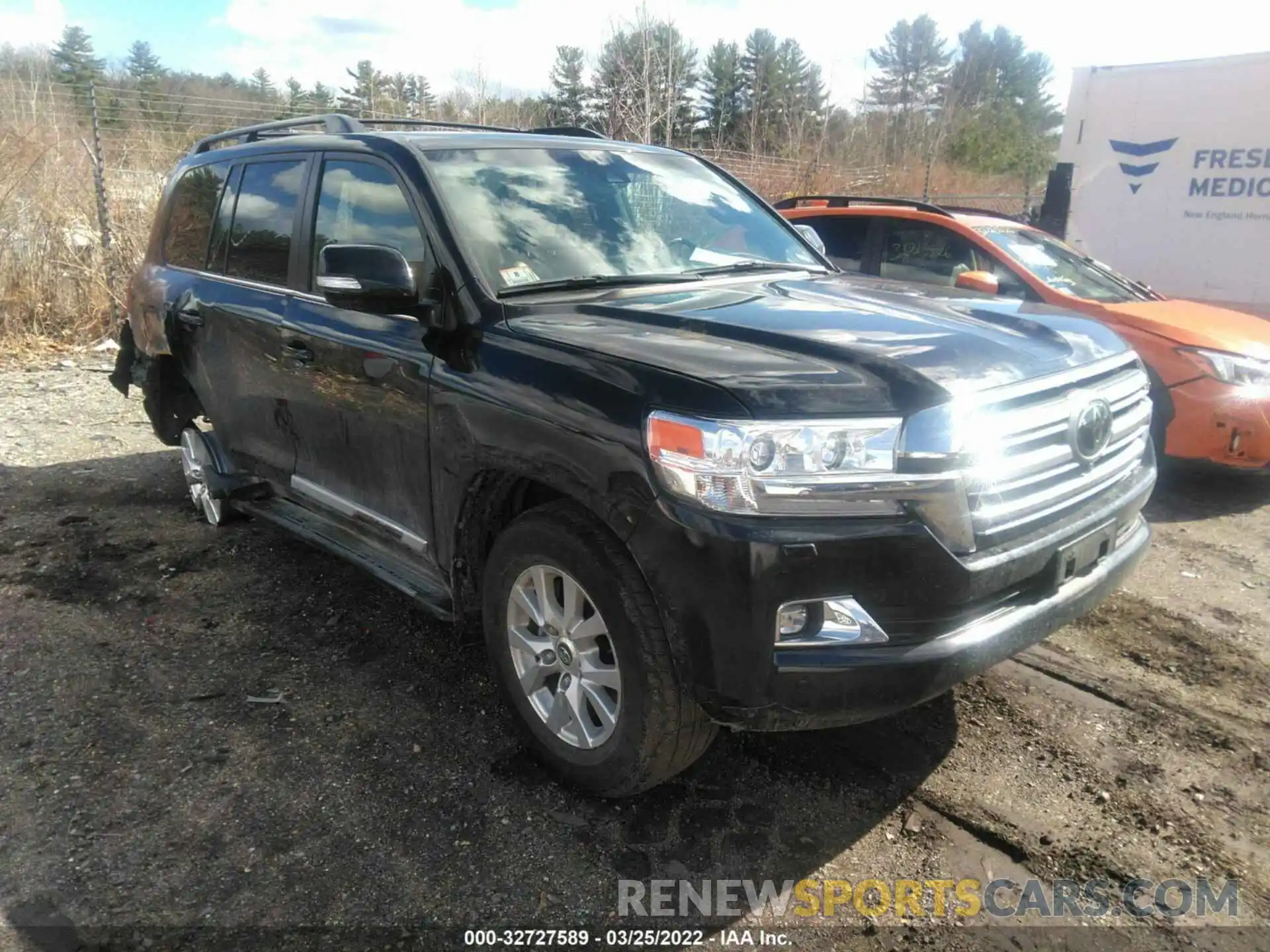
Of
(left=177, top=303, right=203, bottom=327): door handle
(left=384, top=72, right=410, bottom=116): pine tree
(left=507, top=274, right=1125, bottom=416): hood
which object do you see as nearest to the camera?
(left=507, top=274, right=1125, bottom=416): hood

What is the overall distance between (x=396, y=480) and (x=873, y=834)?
78.1 inches

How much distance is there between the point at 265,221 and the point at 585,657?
104 inches

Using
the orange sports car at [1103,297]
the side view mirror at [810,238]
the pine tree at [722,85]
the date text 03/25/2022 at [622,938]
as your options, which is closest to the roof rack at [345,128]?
the side view mirror at [810,238]

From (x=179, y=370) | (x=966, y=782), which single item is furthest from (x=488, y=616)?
(x=179, y=370)

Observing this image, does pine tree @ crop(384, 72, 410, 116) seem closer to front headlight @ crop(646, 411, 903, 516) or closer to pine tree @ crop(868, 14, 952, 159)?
front headlight @ crop(646, 411, 903, 516)

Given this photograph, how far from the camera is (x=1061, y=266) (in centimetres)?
652

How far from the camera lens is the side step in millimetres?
3289

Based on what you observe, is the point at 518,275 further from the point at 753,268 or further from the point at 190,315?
the point at 190,315

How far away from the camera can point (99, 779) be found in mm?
2988

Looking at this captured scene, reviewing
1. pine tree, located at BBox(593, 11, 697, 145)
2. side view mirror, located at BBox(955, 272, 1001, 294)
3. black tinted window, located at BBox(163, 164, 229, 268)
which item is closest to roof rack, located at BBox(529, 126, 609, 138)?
black tinted window, located at BBox(163, 164, 229, 268)

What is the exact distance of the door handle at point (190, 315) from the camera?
459cm

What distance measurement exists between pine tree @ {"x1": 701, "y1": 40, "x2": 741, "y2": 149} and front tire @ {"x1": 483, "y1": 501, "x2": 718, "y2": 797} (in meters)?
31.8

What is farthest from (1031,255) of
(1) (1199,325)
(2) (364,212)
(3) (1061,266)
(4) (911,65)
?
(4) (911,65)

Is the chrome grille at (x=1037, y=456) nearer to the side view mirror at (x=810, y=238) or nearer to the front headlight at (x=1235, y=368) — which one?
the side view mirror at (x=810, y=238)
